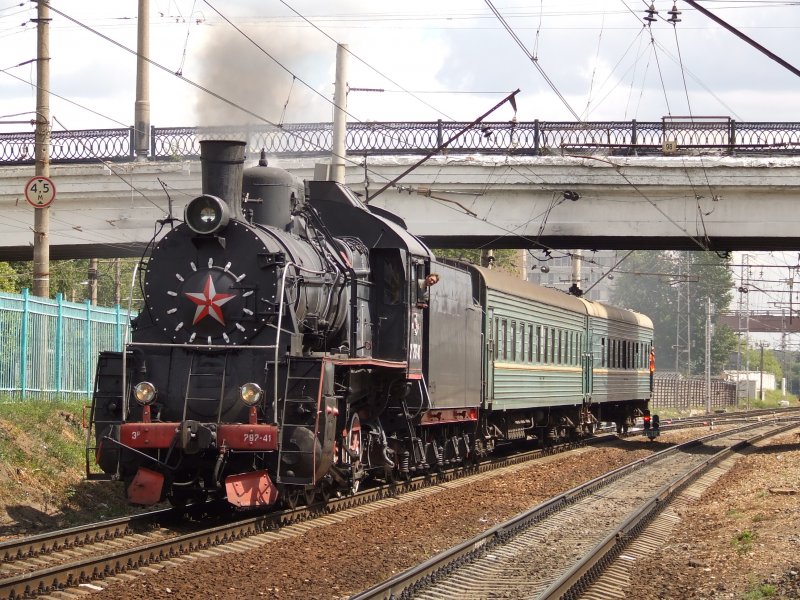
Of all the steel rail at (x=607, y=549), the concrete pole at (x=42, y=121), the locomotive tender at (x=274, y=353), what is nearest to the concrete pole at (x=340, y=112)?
the locomotive tender at (x=274, y=353)

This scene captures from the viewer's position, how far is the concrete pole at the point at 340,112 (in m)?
18.9

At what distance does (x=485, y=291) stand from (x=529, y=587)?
10.3 metres

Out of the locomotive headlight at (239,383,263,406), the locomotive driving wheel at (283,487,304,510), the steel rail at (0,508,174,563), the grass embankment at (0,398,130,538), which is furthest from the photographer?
the grass embankment at (0,398,130,538)

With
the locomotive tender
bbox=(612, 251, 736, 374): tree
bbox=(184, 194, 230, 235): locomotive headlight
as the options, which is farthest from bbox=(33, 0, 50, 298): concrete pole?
bbox=(612, 251, 736, 374): tree

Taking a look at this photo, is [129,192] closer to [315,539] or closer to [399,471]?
[399,471]

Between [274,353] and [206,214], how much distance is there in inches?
64.2

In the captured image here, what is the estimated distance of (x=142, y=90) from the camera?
28531 millimetres

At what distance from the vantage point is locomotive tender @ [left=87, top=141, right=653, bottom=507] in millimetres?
11359

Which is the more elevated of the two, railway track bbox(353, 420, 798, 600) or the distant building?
the distant building

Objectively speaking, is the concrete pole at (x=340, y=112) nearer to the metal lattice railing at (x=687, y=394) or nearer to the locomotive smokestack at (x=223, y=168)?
the locomotive smokestack at (x=223, y=168)

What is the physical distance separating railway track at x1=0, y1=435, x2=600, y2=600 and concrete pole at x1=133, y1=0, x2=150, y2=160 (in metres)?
14.6

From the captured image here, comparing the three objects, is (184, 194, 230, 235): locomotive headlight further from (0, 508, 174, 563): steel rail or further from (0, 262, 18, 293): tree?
(0, 262, 18, 293): tree

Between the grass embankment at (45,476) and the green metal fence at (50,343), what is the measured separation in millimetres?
1165

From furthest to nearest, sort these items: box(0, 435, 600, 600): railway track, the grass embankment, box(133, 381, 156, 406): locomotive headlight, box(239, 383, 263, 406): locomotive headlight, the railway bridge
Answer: the railway bridge < the grass embankment < box(133, 381, 156, 406): locomotive headlight < box(239, 383, 263, 406): locomotive headlight < box(0, 435, 600, 600): railway track
